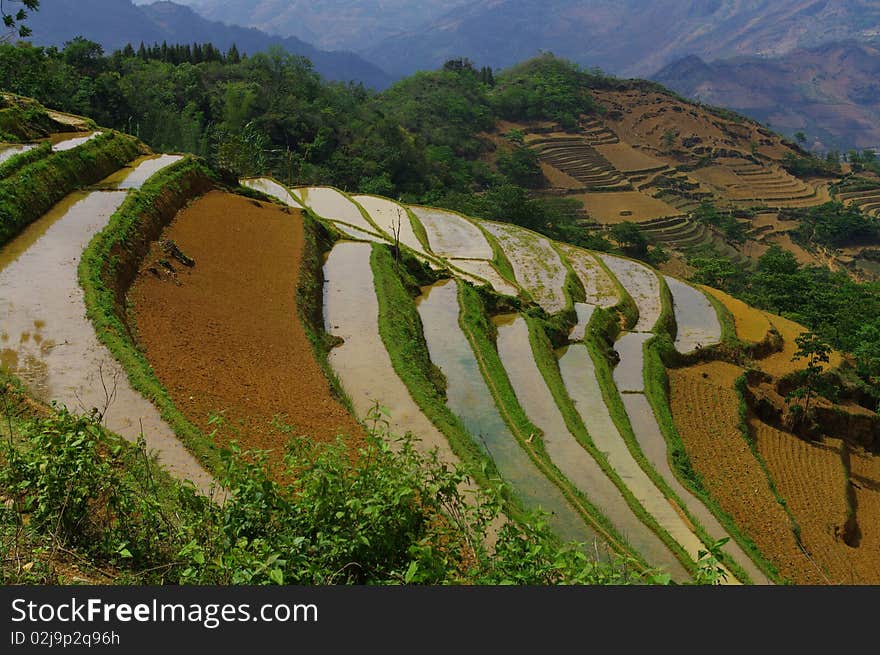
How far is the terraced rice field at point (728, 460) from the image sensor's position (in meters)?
14.8

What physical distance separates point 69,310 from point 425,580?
9.53 m

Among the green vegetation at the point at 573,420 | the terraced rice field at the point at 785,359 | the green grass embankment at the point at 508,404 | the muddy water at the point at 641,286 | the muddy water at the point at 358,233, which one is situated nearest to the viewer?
the green grass embankment at the point at 508,404

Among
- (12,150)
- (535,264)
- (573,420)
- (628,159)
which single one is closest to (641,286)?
(535,264)

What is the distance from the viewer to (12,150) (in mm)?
18766

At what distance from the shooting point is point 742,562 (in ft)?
41.8

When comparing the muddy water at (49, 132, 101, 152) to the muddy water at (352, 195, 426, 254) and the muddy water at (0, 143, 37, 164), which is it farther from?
the muddy water at (352, 195, 426, 254)

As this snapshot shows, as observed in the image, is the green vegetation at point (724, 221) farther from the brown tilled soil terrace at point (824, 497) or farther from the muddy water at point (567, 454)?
the muddy water at point (567, 454)

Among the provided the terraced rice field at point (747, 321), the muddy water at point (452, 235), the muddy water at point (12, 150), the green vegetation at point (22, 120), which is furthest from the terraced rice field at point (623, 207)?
the muddy water at point (12, 150)

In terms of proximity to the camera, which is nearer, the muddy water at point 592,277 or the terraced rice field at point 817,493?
the terraced rice field at point 817,493

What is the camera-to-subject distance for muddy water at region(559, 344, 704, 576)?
41.7 ft

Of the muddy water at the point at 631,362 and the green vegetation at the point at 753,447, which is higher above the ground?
the muddy water at the point at 631,362

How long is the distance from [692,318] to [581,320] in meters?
5.84

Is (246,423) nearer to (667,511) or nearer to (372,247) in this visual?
(667,511)

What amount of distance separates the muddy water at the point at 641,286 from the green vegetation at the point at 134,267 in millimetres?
15669
